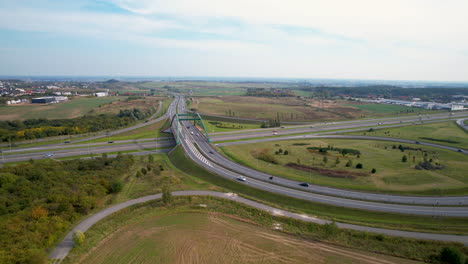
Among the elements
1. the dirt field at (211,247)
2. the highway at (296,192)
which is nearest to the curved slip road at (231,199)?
the dirt field at (211,247)

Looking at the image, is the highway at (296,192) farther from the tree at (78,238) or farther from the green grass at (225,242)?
the tree at (78,238)

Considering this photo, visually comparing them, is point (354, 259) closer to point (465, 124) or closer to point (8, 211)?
point (8, 211)

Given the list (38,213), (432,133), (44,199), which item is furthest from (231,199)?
(432,133)

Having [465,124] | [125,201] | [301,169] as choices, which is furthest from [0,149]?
[465,124]

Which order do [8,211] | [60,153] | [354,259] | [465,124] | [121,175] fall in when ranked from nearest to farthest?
1. [354,259]
2. [8,211]
3. [121,175]
4. [60,153]
5. [465,124]

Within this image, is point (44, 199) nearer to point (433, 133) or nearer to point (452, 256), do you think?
point (452, 256)

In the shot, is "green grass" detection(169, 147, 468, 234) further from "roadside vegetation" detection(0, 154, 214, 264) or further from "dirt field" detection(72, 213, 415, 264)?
"roadside vegetation" detection(0, 154, 214, 264)
